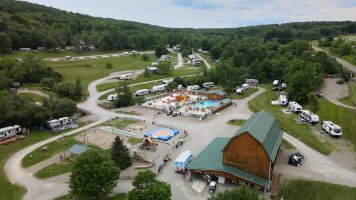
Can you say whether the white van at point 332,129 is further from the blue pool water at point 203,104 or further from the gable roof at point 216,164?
the blue pool water at point 203,104

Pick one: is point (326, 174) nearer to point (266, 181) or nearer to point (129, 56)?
point (266, 181)

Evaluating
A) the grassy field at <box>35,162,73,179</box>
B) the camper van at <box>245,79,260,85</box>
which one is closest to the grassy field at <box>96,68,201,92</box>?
the camper van at <box>245,79,260,85</box>

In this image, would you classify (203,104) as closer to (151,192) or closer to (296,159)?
(296,159)

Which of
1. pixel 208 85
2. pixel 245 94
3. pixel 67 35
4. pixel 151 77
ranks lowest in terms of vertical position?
pixel 245 94

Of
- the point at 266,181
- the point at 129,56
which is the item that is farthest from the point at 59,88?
the point at 129,56

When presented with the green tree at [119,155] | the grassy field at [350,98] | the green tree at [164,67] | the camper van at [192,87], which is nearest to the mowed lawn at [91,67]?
the green tree at [164,67]

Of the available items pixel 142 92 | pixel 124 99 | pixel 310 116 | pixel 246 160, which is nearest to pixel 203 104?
pixel 124 99

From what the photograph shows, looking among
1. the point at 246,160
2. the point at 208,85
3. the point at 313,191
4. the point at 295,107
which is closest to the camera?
the point at 313,191
